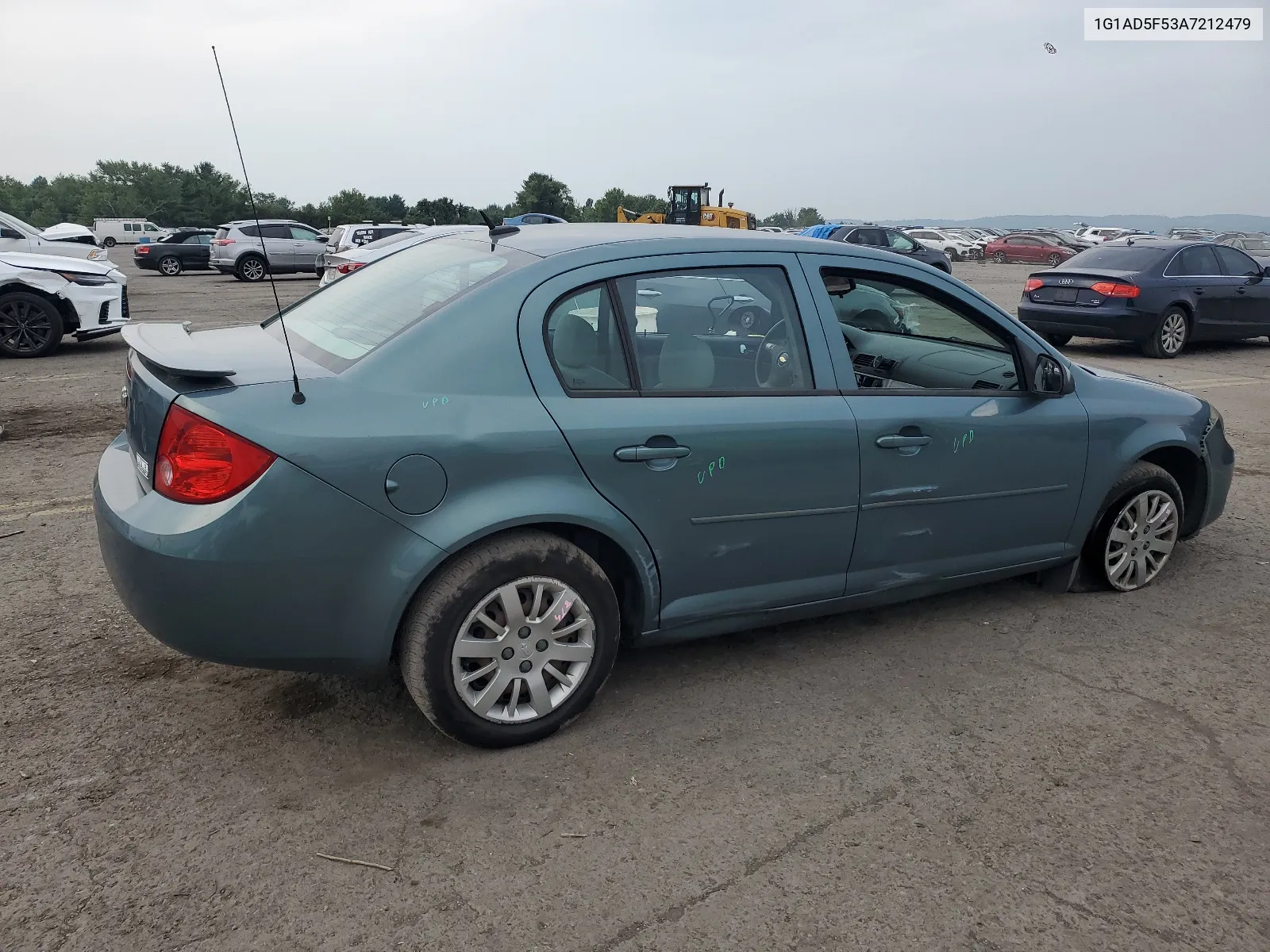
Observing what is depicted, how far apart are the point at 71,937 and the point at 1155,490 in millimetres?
4308

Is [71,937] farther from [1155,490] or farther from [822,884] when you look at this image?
[1155,490]

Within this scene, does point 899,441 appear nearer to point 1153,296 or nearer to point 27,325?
point 1153,296

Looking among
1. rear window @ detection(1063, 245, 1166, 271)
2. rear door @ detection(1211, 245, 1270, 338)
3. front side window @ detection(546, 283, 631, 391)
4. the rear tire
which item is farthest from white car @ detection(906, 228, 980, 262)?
front side window @ detection(546, 283, 631, 391)

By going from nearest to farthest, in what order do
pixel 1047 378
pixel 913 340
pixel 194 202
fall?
pixel 1047 378, pixel 913 340, pixel 194 202

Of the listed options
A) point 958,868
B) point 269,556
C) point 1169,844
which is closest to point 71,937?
point 269,556

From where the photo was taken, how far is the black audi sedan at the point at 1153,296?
11781 millimetres

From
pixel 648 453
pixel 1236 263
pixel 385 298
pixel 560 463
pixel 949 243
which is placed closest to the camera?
pixel 560 463

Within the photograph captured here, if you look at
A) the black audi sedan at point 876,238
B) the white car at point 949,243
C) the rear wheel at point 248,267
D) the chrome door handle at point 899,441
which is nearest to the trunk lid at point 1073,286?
the chrome door handle at point 899,441

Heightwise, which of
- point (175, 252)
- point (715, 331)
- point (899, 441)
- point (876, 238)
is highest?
point (175, 252)

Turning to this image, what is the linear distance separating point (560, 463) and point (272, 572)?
86cm

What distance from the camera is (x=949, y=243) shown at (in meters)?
48.8

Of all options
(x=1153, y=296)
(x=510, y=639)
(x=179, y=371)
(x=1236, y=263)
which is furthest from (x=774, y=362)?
(x=1236, y=263)

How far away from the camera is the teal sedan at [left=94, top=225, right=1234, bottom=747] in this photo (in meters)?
2.63

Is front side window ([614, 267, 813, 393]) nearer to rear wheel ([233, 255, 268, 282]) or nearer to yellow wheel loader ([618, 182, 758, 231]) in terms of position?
rear wheel ([233, 255, 268, 282])
